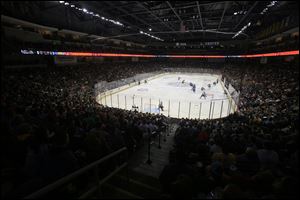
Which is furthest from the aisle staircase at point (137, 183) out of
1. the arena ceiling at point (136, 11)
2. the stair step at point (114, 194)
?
the arena ceiling at point (136, 11)

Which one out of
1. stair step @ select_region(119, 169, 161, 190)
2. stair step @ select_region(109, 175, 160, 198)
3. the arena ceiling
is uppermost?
the arena ceiling

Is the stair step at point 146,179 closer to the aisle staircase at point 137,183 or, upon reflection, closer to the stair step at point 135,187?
the aisle staircase at point 137,183

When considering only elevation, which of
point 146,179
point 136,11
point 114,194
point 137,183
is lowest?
point 146,179

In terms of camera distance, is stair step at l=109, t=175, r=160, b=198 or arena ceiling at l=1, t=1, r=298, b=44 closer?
stair step at l=109, t=175, r=160, b=198

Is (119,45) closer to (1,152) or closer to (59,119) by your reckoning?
(59,119)

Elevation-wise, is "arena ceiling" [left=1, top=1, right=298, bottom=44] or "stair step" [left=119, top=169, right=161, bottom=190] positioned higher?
"arena ceiling" [left=1, top=1, right=298, bottom=44]

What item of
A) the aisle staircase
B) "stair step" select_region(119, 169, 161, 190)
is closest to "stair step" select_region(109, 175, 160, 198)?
the aisle staircase

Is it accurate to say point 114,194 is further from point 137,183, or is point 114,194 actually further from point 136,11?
point 136,11

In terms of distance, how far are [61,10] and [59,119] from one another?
21805 millimetres

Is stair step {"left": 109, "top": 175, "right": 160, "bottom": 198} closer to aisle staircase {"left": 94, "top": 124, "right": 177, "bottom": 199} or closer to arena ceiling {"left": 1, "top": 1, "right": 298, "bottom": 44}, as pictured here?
aisle staircase {"left": 94, "top": 124, "right": 177, "bottom": 199}

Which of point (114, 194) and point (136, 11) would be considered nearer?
point (114, 194)

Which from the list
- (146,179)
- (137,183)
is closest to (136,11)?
(146,179)

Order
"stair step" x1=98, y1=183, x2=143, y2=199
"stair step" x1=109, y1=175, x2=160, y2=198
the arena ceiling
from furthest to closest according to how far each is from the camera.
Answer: the arena ceiling, "stair step" x1=109, y1=175, x2=160, y2=198, "stair step" x1=98, y1=183, x2=143, y2=199

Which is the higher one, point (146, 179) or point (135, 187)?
point (135, 187)
